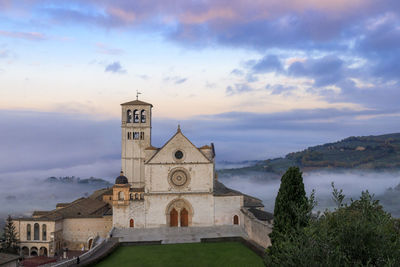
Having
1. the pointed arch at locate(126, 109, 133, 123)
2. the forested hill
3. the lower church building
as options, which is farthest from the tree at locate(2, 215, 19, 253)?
the forested hill

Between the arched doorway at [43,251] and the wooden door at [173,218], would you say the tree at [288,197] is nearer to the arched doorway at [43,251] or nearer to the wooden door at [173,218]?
the wooden door at [173,218]

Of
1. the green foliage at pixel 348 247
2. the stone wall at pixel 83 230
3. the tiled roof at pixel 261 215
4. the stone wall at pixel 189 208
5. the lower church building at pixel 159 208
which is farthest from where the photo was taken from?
the stone wall at pixel 83 230

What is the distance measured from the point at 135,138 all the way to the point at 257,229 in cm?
2190

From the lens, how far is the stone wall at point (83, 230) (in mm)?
43156

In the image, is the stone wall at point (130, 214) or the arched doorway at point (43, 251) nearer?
the stone wall at point (130, 214)

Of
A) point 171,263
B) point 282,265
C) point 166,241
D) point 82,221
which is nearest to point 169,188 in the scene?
point 166,241

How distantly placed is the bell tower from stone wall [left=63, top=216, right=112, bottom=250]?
719cm

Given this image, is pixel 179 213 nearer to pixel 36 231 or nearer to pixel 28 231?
pixel 36 231

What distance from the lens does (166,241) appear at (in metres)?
37.4

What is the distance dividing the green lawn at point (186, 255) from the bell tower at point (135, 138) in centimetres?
1477

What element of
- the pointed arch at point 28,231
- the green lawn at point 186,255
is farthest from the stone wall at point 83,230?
the green lawn at point 186,255

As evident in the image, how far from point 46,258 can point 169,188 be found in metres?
15.0

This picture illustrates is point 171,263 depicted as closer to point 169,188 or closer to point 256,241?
point 256,241

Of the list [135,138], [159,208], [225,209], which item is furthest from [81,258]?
[135,138]
